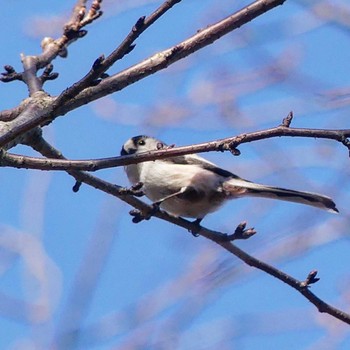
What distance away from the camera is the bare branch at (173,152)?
5.22 feet

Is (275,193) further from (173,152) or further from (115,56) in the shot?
(115,56)

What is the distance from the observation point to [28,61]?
247cm

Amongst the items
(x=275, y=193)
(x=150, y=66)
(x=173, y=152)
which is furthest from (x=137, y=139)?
(x=173, y=152)

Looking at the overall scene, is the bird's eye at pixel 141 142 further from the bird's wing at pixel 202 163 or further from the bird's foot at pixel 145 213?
the bird's foot at pixel 145 213

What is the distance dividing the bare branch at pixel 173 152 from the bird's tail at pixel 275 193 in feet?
→ 3.36

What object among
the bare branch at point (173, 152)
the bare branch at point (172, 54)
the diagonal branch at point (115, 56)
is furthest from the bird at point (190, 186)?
the diagonal branch at point (115, 56)

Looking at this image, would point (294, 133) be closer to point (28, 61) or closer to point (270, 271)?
point (270, 271)

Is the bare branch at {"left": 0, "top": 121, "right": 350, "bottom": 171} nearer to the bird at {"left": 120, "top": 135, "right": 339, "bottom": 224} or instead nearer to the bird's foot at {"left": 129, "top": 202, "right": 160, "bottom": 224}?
the bird's foot at {"left": 129, "top": 202, "right": 160, "bottom": 224}

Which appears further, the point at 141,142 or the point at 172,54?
the point at 141,142

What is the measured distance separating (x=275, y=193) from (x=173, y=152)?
4.70 ft

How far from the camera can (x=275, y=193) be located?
3.01 meters

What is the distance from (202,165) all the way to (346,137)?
1925mm

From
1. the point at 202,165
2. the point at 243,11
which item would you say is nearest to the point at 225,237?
the point at 243,11

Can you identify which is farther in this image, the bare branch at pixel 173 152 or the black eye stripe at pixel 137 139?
the black eye stripe at pixel 137 139
